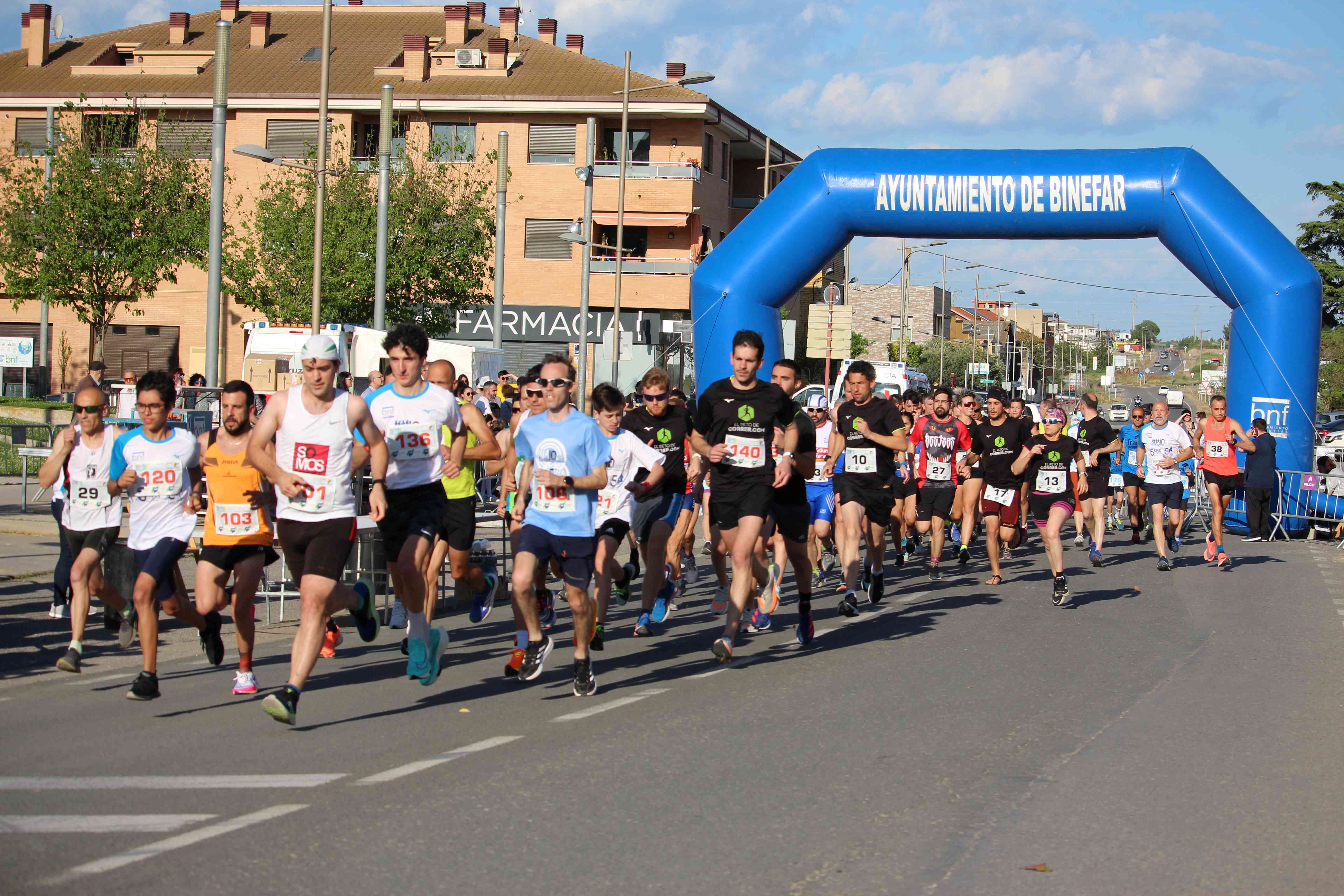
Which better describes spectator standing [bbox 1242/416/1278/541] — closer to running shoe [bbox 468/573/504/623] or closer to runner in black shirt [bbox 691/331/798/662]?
runner in black shirt [bbox 691/331/798/662]

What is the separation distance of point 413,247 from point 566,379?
108 feet

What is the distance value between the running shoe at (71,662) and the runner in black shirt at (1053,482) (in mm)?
7997

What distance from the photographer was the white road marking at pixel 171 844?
15.2 ft

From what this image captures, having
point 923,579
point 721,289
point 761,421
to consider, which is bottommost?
point 923,579

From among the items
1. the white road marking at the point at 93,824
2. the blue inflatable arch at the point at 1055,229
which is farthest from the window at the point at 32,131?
the white road marking at the point at 93,824

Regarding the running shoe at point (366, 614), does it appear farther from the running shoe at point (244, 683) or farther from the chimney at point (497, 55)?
the chimney at point (497, 55)

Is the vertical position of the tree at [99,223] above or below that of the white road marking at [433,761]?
above

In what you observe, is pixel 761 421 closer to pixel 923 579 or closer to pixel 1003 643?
pixel 1003 643

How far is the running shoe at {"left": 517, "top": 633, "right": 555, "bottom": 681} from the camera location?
8.09 meters

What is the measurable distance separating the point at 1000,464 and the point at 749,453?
530cm

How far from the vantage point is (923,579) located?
1498 centimetres

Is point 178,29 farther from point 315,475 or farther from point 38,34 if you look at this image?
point 315,475

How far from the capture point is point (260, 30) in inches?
2128

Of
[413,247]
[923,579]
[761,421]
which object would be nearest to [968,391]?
[923,579]
